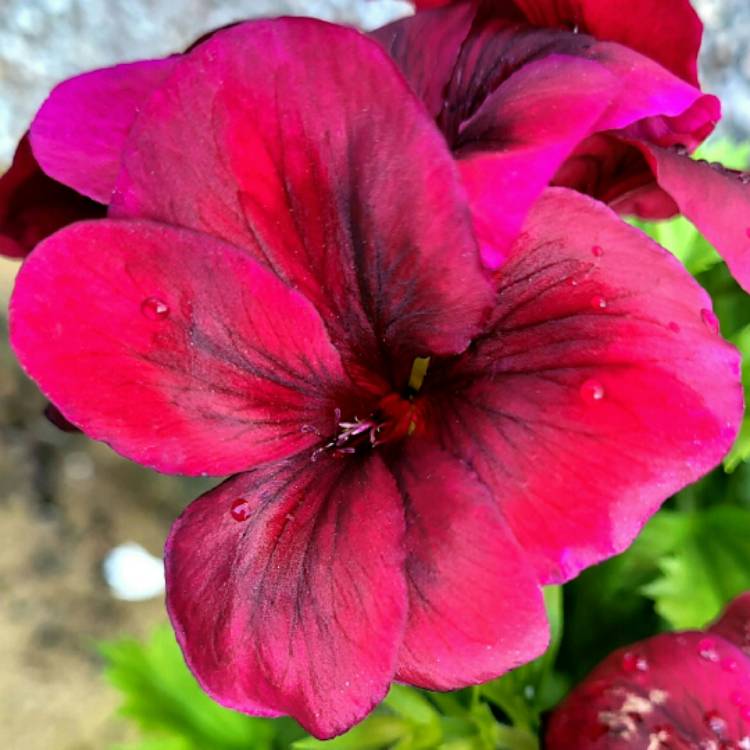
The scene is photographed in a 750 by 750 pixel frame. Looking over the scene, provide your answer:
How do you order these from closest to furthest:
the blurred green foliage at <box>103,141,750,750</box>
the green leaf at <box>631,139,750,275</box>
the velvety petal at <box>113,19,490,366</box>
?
the velvety petal at <box>113,19,490,366</box>
the blurred green foliage at <box>103,141,750,750</box>
the green leaf at <box>631,139,750,275</box>

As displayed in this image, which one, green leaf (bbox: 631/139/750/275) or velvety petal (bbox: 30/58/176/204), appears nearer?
velvety petal (bbox: 30/58/176/204)

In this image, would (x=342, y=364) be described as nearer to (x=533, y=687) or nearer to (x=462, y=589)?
Result: (x=462, y=589)

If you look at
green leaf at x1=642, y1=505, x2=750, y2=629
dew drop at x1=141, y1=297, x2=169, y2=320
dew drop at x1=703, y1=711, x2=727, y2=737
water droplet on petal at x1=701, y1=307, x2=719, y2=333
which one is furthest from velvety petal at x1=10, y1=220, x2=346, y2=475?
green leaf at x1=642, y1=505, x2=750, y2=629

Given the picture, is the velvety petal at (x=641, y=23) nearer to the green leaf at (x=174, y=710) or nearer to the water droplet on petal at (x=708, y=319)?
the water droplet on petal at (x=708, y=319)

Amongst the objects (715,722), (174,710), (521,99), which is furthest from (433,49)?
(174,710)

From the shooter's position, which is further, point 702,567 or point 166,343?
point 702,567

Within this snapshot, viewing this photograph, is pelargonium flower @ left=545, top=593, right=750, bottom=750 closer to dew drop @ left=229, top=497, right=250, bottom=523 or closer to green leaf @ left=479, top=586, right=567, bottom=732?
green leaf @ left=479, top=586, right=567, bottom=732

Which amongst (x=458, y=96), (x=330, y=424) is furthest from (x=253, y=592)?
(x=458, y=96)

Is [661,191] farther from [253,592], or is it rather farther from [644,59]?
[253,592]
